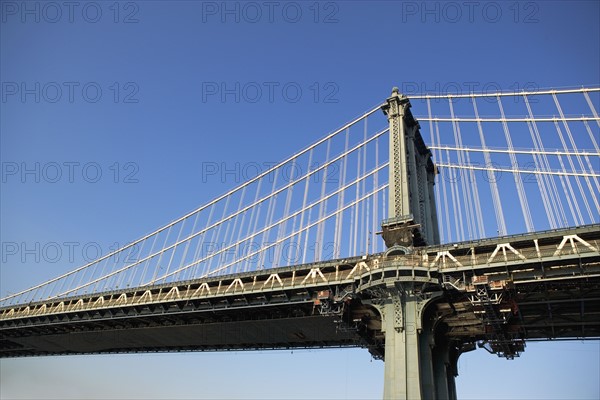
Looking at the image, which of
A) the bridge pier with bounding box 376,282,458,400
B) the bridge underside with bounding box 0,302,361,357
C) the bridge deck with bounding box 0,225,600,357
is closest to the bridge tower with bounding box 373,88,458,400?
the bridge pier with bounding box 376,282,458,400

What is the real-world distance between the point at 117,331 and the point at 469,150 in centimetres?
3968

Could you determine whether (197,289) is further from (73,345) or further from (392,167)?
(73,345)

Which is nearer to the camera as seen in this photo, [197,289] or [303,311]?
[303,311]

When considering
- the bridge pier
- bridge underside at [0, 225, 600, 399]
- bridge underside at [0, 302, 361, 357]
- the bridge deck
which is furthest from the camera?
bridge underside at [0, 302, 361, 357]

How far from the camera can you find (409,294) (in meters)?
33.7

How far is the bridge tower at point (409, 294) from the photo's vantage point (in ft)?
103

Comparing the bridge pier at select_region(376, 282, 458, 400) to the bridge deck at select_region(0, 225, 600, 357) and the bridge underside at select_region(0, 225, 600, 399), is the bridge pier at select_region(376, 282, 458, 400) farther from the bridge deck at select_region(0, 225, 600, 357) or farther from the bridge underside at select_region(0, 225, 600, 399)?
the bridge deck at select_region(0, 225, 600, 357)

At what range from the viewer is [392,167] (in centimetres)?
3978

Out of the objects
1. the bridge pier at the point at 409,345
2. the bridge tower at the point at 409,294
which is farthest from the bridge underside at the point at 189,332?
the bridge tower at the point at 409,294

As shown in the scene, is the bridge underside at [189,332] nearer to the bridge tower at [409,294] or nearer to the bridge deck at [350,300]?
the bridge deck at [350,300]

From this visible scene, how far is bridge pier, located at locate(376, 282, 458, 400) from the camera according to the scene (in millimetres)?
30562

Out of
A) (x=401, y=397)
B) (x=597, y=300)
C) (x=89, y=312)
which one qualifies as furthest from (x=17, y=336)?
(x=597, y=300)

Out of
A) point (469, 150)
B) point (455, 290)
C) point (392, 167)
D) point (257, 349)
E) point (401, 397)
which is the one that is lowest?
point (401, 397)

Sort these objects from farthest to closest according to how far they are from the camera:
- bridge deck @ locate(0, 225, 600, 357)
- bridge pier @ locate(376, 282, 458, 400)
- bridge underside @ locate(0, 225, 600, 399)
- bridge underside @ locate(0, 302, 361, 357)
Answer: bridge underside @ locate(0, 302, 361, 357)
bridge deck @ locate(0, 225, 600, 357)
bridge underside @ locate(0, 225, 600, 399)
bridge pier @ locate(376, 282, 458, 400)
